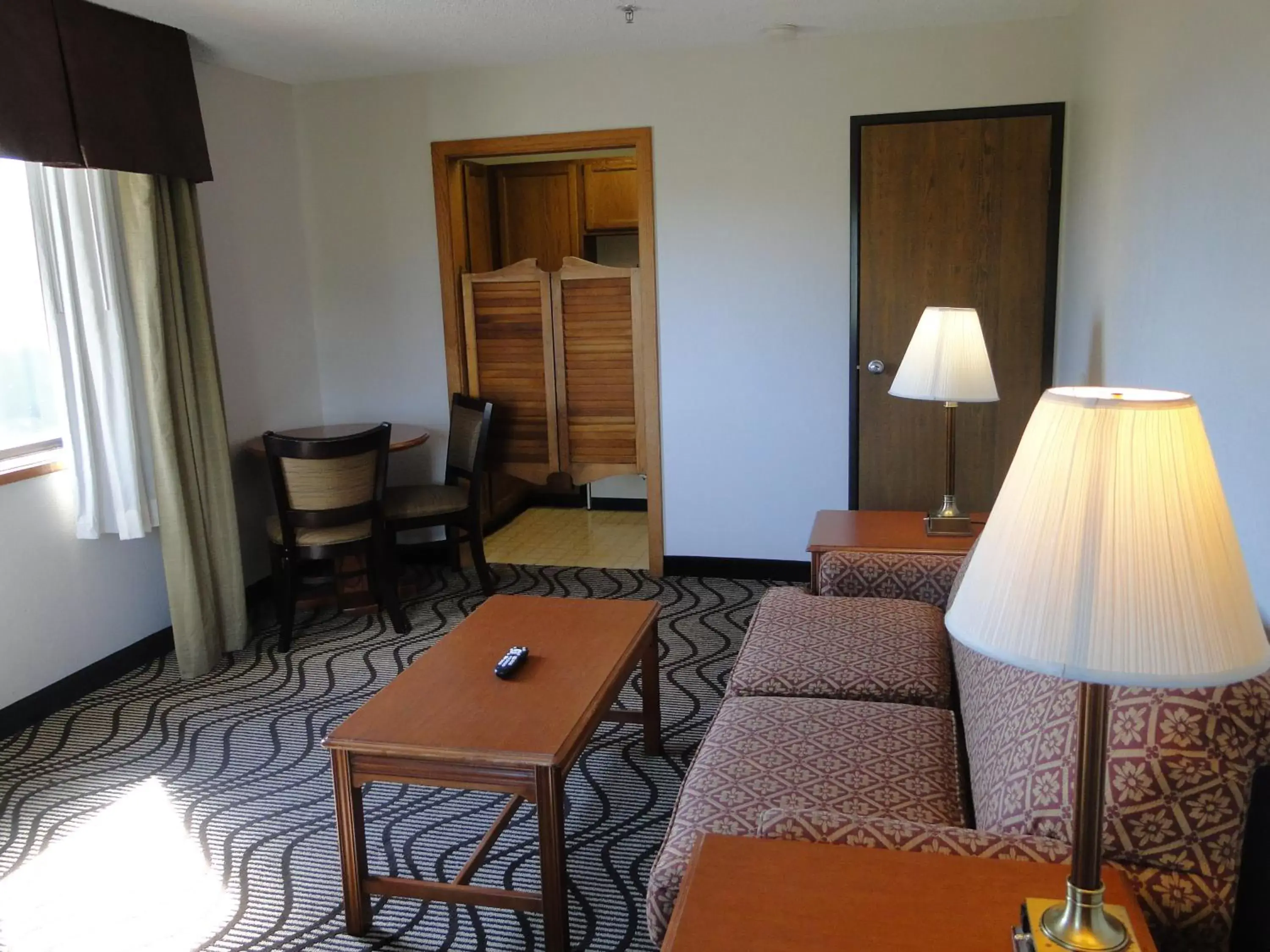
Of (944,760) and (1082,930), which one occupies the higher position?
(1082,930)

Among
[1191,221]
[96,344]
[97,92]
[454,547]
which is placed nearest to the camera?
[1191,221]

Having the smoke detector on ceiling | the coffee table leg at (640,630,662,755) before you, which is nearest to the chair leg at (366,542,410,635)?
the coffee table leg at (640,630,662,755)

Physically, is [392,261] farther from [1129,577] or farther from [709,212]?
[1129,577]

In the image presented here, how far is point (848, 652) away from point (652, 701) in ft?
2.14

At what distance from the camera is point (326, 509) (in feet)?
12.0

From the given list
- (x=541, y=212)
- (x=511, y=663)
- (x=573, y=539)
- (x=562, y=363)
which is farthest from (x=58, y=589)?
(x=541, y=212)

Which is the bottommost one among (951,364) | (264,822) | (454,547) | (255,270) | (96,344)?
(264,822)

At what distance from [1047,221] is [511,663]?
2859mm

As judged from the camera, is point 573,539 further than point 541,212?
No

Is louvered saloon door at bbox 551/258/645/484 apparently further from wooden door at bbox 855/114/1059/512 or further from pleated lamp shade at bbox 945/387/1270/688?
pleated lamp shade at bbox 945/387/1270/688

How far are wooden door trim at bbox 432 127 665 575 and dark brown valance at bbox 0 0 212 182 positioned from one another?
1.12 m

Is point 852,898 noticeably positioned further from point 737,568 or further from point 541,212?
point 541,212

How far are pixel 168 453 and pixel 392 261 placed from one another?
156cm

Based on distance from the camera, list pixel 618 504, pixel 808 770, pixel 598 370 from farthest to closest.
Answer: pixel 618 504 → pixel 598 370 → pixel 808 770
